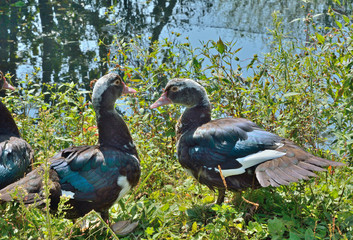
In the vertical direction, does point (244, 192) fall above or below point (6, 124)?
below

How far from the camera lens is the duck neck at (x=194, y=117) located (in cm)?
411

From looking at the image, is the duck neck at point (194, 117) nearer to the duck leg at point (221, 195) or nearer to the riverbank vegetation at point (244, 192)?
the riverbank vegetation at point (244, 192)

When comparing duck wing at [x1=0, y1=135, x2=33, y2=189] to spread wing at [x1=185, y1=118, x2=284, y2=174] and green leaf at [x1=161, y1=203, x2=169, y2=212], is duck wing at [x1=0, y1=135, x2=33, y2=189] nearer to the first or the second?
green leaf at [x1=161, y1=203, x2=169, y2=212]

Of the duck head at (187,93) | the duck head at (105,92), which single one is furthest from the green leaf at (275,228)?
the duck head at (105,92)

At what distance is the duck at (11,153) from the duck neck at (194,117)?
1490mm

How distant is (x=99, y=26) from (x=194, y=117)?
608cm

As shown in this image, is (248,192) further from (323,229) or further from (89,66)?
(89,66)

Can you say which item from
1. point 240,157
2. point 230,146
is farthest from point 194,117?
point 240,157

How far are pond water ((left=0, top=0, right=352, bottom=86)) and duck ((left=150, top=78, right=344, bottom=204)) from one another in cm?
394

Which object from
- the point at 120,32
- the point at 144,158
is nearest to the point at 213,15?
the point at 120,32

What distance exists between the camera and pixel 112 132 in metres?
3.77

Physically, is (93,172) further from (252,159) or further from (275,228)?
(275,228)

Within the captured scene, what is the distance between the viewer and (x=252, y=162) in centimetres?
345

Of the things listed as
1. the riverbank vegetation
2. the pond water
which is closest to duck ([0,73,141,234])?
the riverbank vegetation
